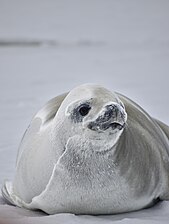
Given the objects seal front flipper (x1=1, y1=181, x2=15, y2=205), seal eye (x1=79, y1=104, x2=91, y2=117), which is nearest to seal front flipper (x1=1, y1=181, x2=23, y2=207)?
seal front flipper (x1=1, y1=181, x2=15, y2=205)

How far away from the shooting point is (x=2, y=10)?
26.6 m

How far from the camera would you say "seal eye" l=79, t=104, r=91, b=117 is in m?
2.43

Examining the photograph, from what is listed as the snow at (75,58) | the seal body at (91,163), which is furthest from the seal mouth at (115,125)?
the snow at (75,58)

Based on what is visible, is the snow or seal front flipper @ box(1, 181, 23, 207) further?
the snow

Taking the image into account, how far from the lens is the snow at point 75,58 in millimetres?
3902

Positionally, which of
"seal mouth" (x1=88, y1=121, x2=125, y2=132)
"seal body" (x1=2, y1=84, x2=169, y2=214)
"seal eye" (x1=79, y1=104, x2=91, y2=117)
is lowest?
"seal body" (x1=2, y1=84, x2=169, y2=214)

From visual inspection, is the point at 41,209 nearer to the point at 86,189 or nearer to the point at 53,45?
the point at 86,189

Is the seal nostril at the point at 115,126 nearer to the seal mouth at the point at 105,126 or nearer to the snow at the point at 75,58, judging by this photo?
the seal mouth at the point at 105,126

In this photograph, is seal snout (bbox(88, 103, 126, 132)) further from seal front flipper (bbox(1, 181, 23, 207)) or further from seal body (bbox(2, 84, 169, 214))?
seal front flipper (bbox(1, 181, 23, 207))

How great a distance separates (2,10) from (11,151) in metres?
23.3

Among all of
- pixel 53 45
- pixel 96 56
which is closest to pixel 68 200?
pixel 96 56

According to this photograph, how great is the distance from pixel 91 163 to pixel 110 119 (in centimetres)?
20

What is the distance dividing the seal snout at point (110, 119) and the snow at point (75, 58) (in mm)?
358

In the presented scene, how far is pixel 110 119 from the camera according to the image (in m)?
2.33
